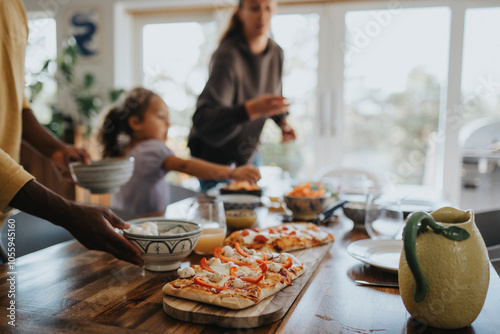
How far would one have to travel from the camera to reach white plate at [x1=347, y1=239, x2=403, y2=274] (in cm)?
88

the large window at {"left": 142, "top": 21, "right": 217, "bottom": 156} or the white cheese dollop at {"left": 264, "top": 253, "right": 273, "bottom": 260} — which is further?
the large window at {"left": 142, "top": 21, "right": 217, "bottom": 156}

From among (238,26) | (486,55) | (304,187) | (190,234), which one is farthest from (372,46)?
(190,234)

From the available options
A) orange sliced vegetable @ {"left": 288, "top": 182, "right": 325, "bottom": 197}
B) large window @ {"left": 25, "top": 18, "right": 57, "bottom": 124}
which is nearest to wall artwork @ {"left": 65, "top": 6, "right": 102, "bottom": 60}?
large window @ {"left": 25, "top": 18, "right": 57, "bottom": 124}

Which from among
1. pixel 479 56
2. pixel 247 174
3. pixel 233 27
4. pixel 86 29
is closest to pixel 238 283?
pixel 247 174

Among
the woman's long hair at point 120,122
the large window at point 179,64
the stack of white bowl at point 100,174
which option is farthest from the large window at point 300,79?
the stack of white bowl at point 100,174

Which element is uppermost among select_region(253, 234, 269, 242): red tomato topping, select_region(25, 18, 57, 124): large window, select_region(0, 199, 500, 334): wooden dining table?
select_region(25, 18, 57, 124): large window

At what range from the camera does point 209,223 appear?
1.03 metres

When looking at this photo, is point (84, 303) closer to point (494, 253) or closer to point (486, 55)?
point (494, 253)

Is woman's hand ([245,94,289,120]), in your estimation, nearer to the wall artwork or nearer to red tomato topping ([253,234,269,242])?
red tomato topping ([253,234,269,242])

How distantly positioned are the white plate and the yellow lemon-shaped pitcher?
218mm

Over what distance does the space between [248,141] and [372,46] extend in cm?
196

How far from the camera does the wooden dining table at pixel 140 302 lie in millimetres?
626

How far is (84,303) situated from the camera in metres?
0.71

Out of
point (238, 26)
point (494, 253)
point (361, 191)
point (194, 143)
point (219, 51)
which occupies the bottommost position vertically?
point (494, 253)
